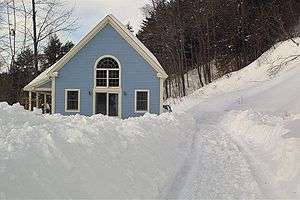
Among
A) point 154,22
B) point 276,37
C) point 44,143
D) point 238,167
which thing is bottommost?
point 238,167

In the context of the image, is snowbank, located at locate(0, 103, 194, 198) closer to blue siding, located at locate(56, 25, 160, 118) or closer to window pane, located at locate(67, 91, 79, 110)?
blue siding, located at locate(56, 25, 160, 118)

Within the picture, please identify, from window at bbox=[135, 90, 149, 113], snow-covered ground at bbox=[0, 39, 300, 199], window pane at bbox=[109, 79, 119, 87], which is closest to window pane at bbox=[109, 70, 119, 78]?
window pane at bbox=[109, 79, 119, 87]

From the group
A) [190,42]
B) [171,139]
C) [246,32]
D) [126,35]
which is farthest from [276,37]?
[171,139]

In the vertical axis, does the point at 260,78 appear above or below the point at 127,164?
above

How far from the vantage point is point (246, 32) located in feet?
164

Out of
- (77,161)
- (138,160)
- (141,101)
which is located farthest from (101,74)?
(77,161)

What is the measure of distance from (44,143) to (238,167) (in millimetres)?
5435

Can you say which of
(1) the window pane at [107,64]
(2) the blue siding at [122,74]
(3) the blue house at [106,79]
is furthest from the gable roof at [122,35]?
(1) the window pane at [107,64]

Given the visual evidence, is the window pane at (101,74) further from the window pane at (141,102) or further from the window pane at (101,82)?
the window pane at (141,102)

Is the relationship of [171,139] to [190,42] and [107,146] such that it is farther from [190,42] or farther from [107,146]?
[190,42]

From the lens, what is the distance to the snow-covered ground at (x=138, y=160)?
22.6 ft

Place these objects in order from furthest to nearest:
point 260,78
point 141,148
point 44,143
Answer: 1. point 260,78
2. point 141,148
3. point 44,143

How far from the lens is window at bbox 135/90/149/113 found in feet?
94.6

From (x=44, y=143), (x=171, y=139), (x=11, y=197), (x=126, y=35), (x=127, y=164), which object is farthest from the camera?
(x=126, y=35)
